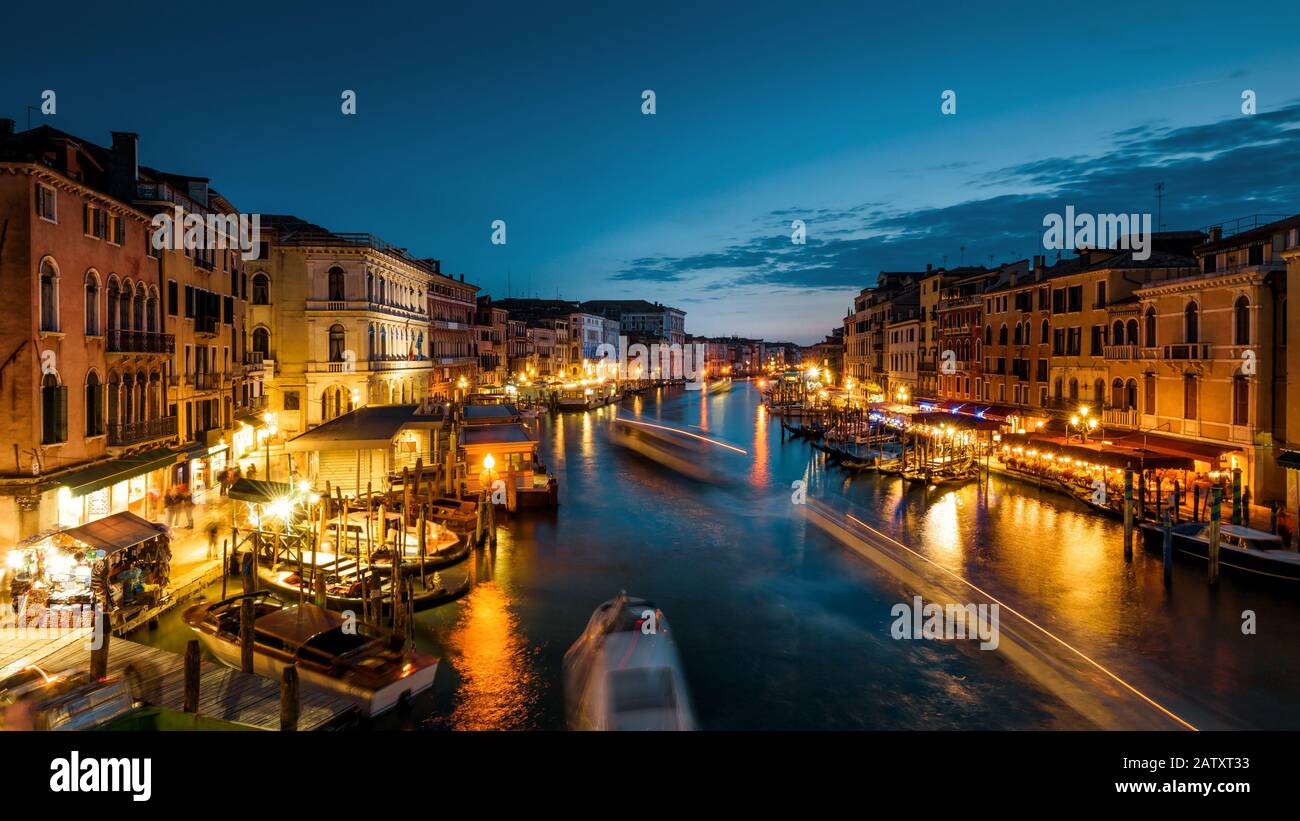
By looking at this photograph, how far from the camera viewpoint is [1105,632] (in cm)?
1566

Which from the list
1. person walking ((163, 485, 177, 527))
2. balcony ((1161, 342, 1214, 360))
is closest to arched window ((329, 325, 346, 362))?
person walking ((163, 485, 177, 527))

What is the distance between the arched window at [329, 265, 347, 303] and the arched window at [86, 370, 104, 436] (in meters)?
19.8

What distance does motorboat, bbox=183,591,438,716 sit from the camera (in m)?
12.1

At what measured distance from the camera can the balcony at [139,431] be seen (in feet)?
59.0

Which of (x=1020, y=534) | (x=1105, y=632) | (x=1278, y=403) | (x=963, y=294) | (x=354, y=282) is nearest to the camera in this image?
(x=1105, y=632)

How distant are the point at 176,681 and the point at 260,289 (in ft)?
93.7

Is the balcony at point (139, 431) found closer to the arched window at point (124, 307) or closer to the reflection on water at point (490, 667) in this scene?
the arched window at point (124, 307)

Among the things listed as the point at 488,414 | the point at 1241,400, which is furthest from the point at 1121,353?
the point at 488,414

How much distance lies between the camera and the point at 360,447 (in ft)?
83.0

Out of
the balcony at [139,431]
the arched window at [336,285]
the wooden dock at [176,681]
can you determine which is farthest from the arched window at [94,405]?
the arched window at [336,285]

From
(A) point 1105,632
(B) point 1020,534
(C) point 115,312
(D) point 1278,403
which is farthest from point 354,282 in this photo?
(D) point 1278,403

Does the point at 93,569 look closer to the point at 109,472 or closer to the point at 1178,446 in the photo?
the point at 109,472
